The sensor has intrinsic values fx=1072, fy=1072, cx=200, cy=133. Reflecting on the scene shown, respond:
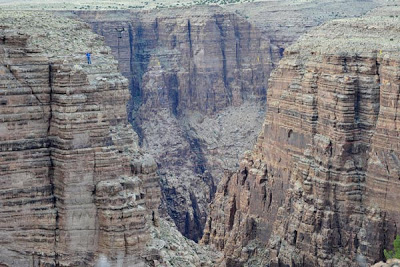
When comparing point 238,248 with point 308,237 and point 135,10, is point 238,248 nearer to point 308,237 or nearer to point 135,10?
point 308,237

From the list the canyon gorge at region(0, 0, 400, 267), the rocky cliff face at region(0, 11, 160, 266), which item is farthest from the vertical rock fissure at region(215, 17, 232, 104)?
the rocky cliff face at region(0, 11, 160, 266)

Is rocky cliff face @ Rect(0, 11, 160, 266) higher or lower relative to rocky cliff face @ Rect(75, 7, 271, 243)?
higher

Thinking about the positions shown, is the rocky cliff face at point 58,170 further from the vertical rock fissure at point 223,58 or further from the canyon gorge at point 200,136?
the vertical rock fissure at point 223,58

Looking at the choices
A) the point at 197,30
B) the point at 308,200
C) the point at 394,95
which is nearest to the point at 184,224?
the point at 197,30

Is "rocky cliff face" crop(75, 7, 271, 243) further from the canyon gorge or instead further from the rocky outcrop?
the rocky outcrop

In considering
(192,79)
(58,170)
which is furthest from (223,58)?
(58,170)

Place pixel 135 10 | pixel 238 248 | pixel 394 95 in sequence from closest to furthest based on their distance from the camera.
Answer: pixel 394 95 < pixel 238 248 < pixel 135 10
